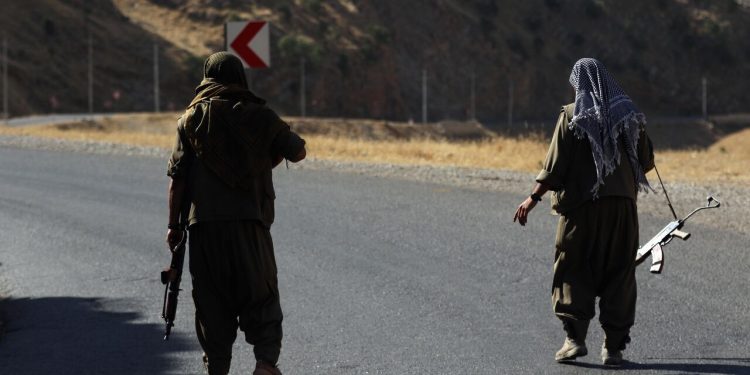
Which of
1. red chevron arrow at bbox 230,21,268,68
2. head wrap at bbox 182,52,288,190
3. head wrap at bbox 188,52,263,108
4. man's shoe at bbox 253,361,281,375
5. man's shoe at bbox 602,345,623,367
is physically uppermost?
red chevron arrow at bbox 230,21,268,68

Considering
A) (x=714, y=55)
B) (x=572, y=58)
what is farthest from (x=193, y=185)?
(x=714, y=55)

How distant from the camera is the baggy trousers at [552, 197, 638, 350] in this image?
6496 mm

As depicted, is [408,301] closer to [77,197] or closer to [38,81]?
[77,197]

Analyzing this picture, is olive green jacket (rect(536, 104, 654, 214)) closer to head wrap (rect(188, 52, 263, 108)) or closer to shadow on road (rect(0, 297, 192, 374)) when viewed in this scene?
head wrap (rect(188, 52, 263, 108))

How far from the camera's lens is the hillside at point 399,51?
52875mm

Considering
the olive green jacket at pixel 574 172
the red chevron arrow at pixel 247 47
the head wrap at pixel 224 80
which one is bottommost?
the olive green jacket at pixel 574 172

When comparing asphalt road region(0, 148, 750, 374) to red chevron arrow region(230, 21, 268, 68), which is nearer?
asphalt road region(0, 148, 750, 374)

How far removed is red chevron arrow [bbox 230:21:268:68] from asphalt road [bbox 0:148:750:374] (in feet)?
11.6

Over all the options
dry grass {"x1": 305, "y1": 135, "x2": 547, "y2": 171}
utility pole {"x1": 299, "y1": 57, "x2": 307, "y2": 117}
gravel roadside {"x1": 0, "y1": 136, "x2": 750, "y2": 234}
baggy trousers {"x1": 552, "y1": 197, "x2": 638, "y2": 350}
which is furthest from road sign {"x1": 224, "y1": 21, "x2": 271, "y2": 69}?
utility pole {"x1": 299, "y1": 57, "x2": 307, "y2": 117}

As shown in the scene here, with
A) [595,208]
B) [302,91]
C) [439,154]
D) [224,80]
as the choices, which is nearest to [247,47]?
[439,154]

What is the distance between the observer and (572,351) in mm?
6594

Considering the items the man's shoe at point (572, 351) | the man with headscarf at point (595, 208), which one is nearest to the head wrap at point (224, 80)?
the man with headscarf at point (595, 208)

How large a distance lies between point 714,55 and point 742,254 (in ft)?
228

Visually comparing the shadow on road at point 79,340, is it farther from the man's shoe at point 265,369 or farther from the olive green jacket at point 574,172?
the olive green jacket at point 574,172
